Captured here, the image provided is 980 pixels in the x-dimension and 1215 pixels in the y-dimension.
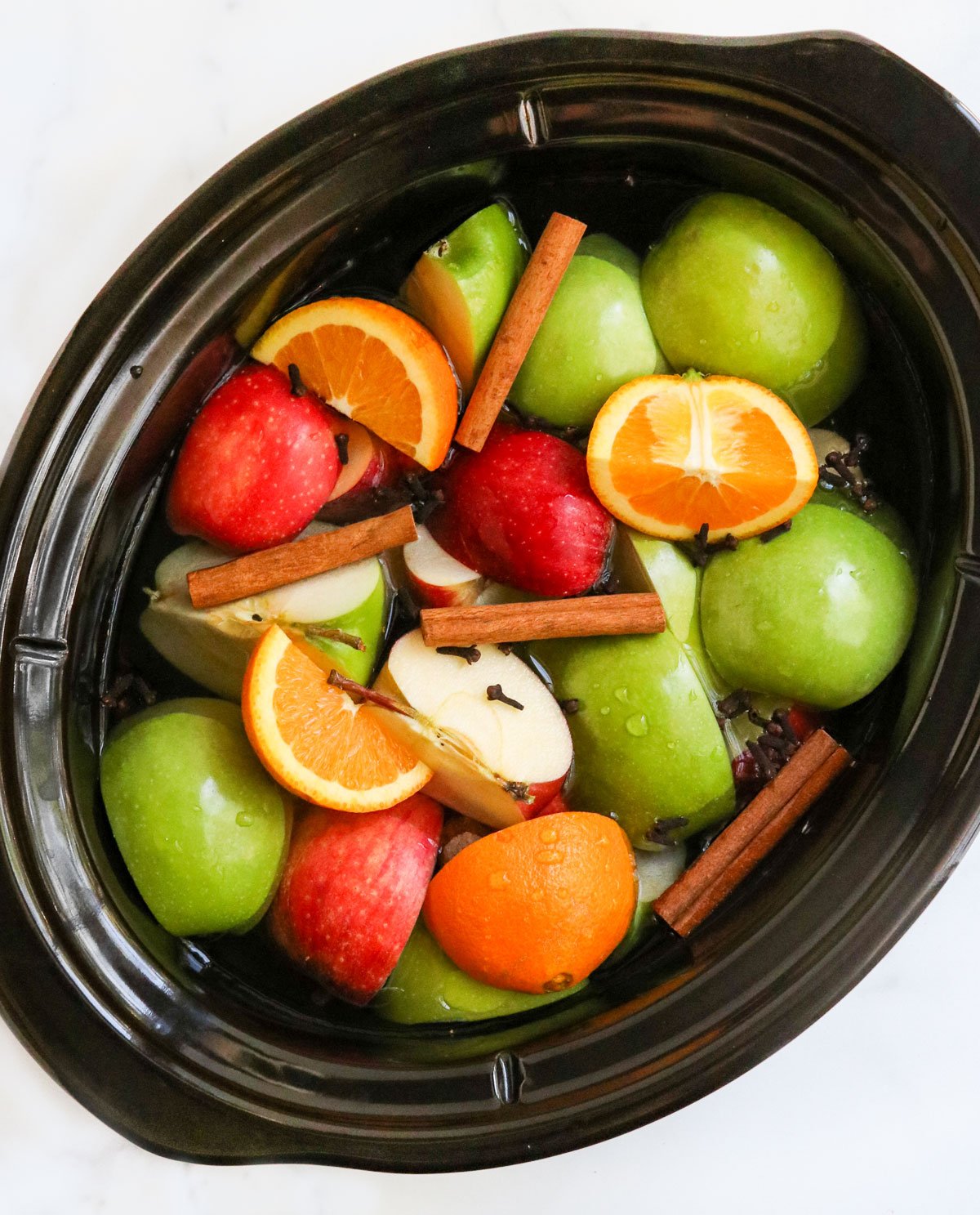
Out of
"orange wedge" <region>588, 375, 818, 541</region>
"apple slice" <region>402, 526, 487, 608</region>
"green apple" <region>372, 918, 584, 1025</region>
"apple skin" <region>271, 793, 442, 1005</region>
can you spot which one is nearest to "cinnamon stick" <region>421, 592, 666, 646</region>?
"apple slice" <region>402, 526, 487, 608</region>

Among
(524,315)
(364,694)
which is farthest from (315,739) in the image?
(524,315)

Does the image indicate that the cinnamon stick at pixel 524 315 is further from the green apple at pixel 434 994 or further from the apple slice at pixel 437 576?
the green apple at pixel 434 994

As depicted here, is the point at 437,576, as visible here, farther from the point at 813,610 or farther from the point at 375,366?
the point at 813,610

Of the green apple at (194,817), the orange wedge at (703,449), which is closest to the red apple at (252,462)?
the green apple at (194,817)

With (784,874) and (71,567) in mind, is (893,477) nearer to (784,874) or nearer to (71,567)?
(784,874)

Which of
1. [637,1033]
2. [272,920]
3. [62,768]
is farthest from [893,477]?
[62,768]

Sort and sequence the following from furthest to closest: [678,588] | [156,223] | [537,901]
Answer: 1. [156,223]
2. [678,588]
3. [537,901]
